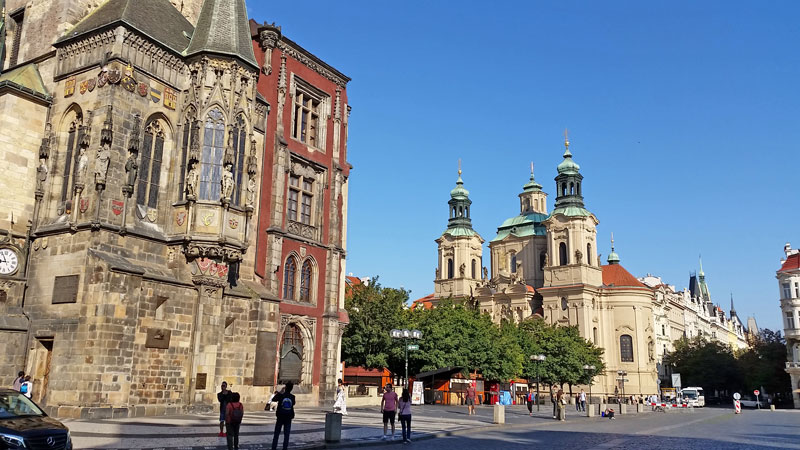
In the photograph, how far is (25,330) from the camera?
2214cm

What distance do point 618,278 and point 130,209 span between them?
79247mm

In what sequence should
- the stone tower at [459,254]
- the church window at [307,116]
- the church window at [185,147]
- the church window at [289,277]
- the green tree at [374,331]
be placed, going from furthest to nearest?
the stone tower at [459,254], the green tree at [374,331], the church window at [307,116], the church window at [289,277], the church window at [185,147]

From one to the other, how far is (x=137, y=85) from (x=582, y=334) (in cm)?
6725

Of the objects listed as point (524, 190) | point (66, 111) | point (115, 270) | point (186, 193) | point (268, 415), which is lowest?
point (268, 415)

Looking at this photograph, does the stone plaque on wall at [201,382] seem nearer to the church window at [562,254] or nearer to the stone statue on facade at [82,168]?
the stone statue on facade at [82,168]

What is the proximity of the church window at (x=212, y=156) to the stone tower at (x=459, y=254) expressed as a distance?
2840 inches

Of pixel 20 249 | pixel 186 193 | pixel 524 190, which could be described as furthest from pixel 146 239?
pixel 524 190

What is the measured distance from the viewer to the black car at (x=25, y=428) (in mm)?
10547

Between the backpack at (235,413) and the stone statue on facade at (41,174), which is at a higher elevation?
the stone statue on facade at (41,174)

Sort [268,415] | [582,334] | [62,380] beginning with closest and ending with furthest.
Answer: [62,380], [268,415], [582,334]

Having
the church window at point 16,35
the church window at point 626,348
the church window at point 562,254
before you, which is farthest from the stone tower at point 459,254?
the church window at point 16,35

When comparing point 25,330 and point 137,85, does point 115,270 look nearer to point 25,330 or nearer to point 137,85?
point 25,330

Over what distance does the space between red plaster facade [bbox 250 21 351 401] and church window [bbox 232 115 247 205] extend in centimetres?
446

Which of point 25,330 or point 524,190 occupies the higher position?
point 524,190
